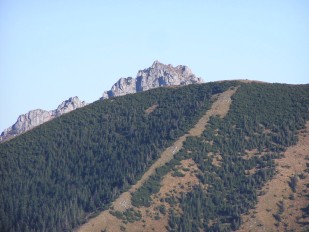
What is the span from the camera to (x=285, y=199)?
17050 centimetres

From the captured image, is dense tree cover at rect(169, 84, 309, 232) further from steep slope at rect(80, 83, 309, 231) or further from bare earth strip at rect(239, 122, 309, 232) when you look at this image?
bare earth strip at rect(239, 122, 309, 232)

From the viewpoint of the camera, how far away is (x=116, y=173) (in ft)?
650

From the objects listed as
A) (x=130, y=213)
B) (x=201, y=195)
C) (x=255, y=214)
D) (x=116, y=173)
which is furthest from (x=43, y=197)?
(x=255, y=214)

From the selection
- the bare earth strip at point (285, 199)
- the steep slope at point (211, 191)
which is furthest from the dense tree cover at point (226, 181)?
the bare earth strip at point (285, 199)

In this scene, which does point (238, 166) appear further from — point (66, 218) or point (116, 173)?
point (66, 218)

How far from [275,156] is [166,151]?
3403cm

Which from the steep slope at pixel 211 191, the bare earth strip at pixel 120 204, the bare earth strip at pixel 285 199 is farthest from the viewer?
the steep slope at pixel 211 191

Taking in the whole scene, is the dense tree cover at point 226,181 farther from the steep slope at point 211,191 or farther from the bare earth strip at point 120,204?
the bare earth strip at point 120,204

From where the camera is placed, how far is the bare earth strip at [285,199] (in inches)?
6388

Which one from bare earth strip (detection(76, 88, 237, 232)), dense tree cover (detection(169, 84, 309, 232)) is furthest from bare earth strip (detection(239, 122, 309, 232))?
bare earth strip (detection(76, 88, 237, 232))

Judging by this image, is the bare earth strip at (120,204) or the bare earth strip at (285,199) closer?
the bare earth strip at (120,204)

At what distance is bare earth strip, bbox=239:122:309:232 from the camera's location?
532 ft

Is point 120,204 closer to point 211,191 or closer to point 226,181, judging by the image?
point 211,191

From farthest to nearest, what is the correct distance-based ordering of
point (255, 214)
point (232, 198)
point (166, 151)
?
1. point (166, 151)
2. point (232, 198)
3. point (255, 214)
